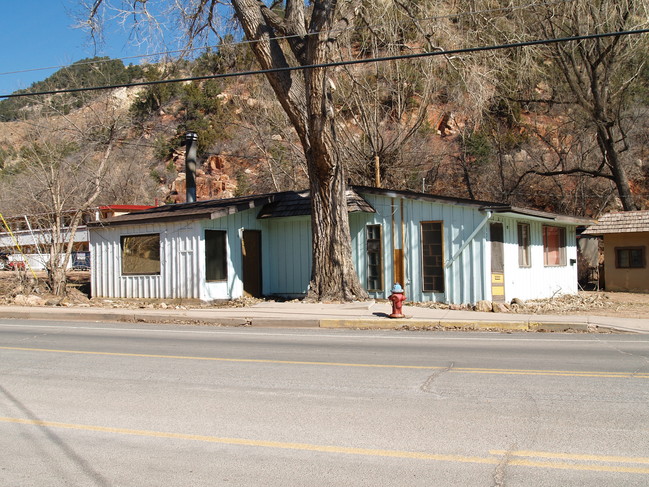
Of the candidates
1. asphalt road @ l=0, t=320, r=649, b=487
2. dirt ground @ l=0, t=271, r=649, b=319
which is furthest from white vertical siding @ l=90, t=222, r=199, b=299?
asphalt road @ l=0, t=320, r=649, b=487

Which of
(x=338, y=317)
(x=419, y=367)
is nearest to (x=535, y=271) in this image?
(x=338, y=317)

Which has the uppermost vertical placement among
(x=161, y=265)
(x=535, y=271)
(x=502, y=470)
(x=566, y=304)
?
(x=161, y=265)

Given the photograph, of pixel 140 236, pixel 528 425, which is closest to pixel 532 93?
pixel 140 236

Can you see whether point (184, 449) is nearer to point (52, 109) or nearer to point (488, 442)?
point (488, 442)

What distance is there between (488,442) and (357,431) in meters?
1.18

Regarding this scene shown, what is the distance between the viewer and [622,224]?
74.9 feet

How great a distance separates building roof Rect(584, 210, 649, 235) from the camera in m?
22.4

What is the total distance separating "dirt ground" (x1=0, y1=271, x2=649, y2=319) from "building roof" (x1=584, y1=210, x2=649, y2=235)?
230 centimetres

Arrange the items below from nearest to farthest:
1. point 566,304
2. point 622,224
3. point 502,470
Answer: point 502,470 → point 566,304 → point 622,224

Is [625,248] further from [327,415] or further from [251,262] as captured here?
[327,415]

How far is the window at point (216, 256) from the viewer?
18703 mm

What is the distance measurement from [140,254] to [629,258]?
1765 centimetres

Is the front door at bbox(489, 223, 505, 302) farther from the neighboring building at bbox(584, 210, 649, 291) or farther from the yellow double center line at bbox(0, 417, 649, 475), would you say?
the yellow double center line at bbox(0, 417, 649, 475)

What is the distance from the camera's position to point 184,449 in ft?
17.6
